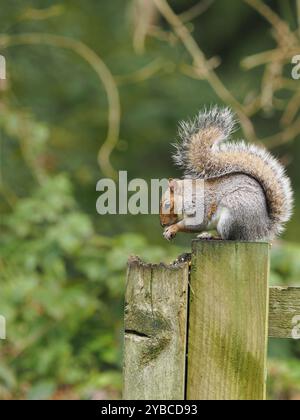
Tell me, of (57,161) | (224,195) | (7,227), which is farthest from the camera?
(57,161)

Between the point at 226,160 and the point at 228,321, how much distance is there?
20.1 inches

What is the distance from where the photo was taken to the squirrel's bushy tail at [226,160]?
182 centimetres

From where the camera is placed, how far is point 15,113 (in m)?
4.30

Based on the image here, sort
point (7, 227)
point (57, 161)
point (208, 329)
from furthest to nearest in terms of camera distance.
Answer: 1. point (57, 161)
2. point (7, 227)
3. point (208, 329)

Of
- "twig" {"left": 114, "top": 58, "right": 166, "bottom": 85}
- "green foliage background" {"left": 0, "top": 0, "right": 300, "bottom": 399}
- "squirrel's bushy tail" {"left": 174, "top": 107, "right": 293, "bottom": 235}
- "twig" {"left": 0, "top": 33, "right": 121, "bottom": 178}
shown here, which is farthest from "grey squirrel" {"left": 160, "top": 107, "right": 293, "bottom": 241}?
"twig" {"left": 114, "top": 58, "right": 166, "bottom": 85}

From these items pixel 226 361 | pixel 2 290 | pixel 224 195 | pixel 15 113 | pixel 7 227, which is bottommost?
pixel 226 361

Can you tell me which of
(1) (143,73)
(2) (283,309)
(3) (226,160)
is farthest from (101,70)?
(2) (283,309)

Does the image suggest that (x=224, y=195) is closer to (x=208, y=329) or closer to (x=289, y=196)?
(x=289, y=196)

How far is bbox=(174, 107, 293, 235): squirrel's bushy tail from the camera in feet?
5.98

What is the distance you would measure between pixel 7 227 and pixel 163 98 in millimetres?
2118

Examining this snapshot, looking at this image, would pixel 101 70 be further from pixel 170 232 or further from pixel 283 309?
pixel 283 309

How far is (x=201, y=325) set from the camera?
1466mm

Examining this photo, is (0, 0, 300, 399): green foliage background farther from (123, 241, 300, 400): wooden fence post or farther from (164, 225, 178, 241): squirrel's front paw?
(123, 241, 300, 400): wooden fence post

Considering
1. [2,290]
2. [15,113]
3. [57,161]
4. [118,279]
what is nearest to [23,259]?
[2,290]
